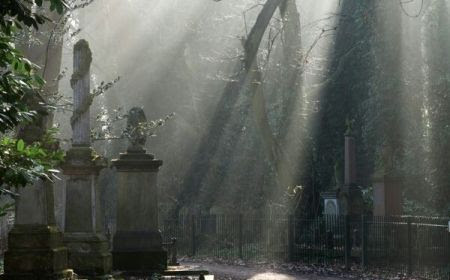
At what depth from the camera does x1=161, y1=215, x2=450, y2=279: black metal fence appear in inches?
684

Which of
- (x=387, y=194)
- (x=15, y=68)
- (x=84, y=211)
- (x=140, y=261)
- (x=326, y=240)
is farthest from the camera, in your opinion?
(x=387, y=194)

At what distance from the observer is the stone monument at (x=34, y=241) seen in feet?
33.9

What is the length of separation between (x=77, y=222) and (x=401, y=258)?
29.2ft

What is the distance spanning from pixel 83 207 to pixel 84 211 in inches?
2.8

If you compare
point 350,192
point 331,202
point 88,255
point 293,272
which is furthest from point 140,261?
point 331,202

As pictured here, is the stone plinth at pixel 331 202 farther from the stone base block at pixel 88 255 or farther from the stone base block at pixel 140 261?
the stone base block at pixel 88 255

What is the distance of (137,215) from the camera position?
15.3 meters

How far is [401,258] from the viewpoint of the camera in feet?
60.6

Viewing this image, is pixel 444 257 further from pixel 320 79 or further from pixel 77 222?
pixel 320 79

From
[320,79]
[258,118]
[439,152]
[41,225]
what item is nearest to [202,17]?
[320,79]

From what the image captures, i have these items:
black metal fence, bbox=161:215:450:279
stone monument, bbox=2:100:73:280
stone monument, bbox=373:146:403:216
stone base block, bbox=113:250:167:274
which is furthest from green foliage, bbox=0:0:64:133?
stone monument, bbox=373:146:403:216

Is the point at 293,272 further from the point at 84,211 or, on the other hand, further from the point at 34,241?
the point at 34,241

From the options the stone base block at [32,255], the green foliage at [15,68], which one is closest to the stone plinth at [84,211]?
the stone base block at [32,255]

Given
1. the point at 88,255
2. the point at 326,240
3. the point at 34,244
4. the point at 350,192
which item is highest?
the point at 350,192
